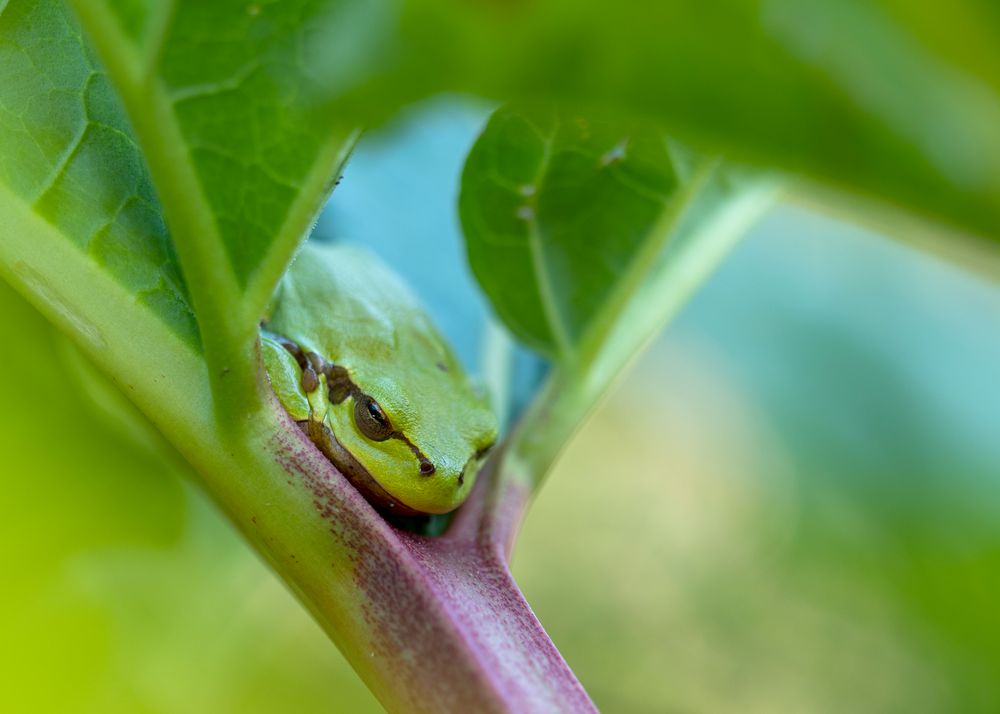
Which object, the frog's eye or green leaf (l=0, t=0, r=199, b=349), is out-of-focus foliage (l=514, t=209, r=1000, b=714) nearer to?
the frog's eye

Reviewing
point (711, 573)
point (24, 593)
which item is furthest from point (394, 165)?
point (711, 573)

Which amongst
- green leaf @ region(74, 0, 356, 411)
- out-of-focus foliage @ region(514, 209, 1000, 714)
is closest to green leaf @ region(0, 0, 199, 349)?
green leaf @ region(74, 0, 356, 411)

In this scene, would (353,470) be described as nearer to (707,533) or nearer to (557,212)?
(557,212)

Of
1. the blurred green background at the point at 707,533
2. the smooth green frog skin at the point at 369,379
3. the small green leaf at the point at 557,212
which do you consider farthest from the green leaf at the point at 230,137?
the smooth green frog skin at the point at 369,379

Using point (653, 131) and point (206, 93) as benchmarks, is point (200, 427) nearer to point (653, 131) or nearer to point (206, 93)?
point (206, 93)

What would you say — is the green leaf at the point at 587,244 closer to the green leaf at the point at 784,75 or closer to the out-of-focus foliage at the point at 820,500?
the green leaf at the point at 784,75

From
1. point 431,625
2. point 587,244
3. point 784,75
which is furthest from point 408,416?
point 784,75

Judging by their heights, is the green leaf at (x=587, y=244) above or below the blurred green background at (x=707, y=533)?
above
